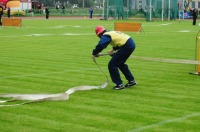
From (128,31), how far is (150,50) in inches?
639

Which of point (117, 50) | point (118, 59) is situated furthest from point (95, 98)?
point (117, 50)

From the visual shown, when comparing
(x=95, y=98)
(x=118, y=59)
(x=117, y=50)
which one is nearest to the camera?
(x=95, y=98)

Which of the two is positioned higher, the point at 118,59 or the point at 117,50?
the point at 117,50

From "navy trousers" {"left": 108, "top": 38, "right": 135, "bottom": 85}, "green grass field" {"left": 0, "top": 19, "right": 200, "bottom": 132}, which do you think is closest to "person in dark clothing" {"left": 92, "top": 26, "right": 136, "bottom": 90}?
"navy trousers" {"left": 108, "top": 38, "right": 135, "bottom": 85}

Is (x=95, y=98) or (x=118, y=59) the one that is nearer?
(x=95, y=98)

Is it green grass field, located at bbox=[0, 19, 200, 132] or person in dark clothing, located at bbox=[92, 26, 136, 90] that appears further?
person in dark clothing, located at bbox=[92, 26, 136, 90]

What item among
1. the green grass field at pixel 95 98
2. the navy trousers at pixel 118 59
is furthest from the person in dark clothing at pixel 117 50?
the green grass field at pixel 95 98

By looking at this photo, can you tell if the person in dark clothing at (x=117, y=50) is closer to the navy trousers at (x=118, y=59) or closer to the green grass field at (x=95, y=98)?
the navy trousers at (x=118, y=59)

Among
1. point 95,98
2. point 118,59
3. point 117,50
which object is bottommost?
point 95,98

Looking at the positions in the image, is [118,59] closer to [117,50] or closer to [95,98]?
[117,50]

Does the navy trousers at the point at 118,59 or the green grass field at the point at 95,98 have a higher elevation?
the navy trousers at the point at 118,59

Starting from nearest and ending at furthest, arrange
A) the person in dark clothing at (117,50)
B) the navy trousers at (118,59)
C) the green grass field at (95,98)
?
1. the green grass field at (95,98)
2. the person in dark clothing at (117,50)
3. the navy trousers at (118,59)

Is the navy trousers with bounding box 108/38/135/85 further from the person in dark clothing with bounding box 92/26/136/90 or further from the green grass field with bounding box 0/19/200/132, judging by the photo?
the green grass field with bounding box 0/19/200/132

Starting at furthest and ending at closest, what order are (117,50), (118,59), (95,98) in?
(117,50), (118,59), (95,98)
